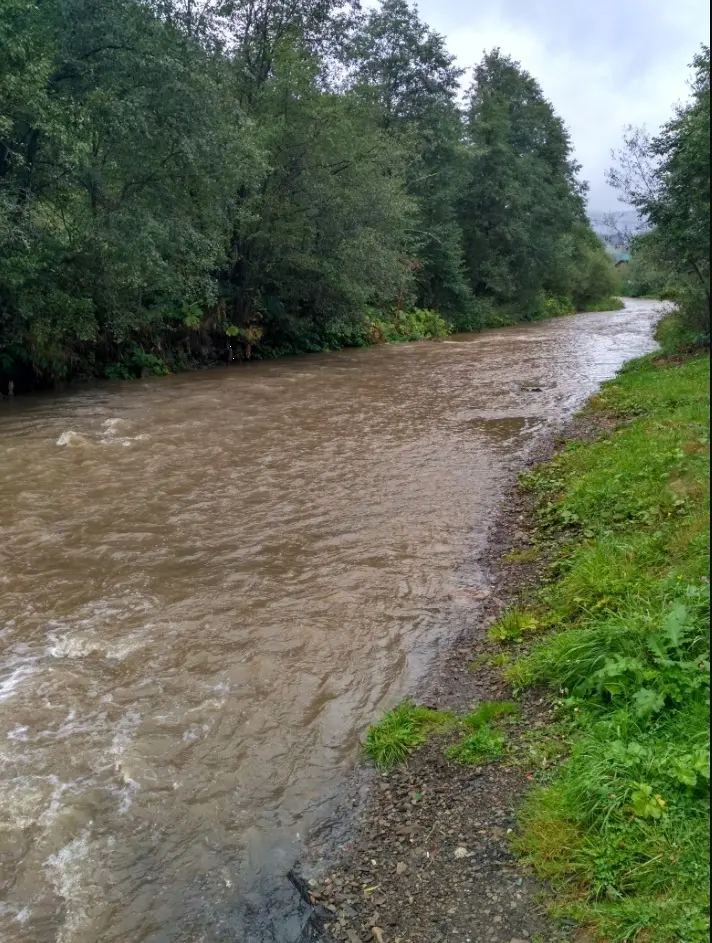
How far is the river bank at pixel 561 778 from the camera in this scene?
310cm

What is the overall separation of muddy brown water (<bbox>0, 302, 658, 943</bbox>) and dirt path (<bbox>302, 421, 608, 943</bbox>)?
27 cm

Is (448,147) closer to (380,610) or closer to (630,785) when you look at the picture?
(380,610)

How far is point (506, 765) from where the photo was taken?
4098 mm

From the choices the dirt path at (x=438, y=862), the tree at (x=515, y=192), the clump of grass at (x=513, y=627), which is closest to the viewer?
the dirt path at (x=438, y=862)

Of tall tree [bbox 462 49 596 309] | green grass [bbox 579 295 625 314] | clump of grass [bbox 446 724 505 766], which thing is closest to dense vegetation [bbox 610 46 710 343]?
clump of grass [bbox 446 724 505 766]

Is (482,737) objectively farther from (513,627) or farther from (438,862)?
(513,627)

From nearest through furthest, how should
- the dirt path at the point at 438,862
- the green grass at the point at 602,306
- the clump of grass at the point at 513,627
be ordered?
the dirt path at the point at 438,862 → the clump of grass at the point at 513,627 → the green grass at the point at 602,306

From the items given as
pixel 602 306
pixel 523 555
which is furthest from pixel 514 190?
pixel 523 555

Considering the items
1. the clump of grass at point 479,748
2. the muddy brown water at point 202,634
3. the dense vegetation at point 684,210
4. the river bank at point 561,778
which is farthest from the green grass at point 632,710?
the dense vegetation at point 684,210

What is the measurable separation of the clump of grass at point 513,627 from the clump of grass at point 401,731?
3.59ft

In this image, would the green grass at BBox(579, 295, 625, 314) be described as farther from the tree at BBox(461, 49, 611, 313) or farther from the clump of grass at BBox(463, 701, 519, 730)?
the clump of grass at BBox(463, 701, 519, 730)

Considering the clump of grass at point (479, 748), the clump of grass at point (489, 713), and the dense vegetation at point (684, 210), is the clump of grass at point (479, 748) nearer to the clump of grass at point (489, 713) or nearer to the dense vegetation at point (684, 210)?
the clump of grass at point (489, 713)

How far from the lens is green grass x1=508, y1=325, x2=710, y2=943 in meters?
3.02

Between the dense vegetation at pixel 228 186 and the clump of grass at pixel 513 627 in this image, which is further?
the dense vegetation at pixel 228 186
